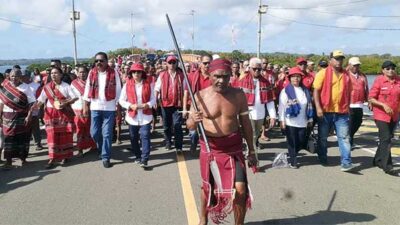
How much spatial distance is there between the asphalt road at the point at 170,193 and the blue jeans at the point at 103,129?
0.34 meters

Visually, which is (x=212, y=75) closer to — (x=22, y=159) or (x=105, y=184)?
(x=105, y=184)

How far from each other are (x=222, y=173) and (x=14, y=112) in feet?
16.8

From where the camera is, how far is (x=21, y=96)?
26.1ft

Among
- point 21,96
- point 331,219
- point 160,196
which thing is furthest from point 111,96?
point 331,219

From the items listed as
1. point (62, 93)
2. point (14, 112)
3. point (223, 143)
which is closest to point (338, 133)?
point (223, 143)

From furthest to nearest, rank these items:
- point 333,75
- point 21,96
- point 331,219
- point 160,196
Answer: point 21,96, point 333,75, point 160,196, point 331,219

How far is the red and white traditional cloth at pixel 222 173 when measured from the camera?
14.3ft

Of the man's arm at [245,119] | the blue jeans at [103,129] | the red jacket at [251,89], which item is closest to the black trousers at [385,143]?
the red jacket at [251,89]

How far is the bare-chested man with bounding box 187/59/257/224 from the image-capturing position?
4.36 metres

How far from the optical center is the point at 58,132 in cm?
812

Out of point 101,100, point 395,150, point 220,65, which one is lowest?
point 395,150

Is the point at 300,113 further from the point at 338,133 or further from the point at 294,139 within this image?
the point at 338,133

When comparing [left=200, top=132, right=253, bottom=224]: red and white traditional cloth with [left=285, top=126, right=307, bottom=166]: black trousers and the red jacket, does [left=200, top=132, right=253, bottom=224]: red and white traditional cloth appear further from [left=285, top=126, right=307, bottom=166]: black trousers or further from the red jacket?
the red jacket

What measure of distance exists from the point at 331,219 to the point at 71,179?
4056 mm
